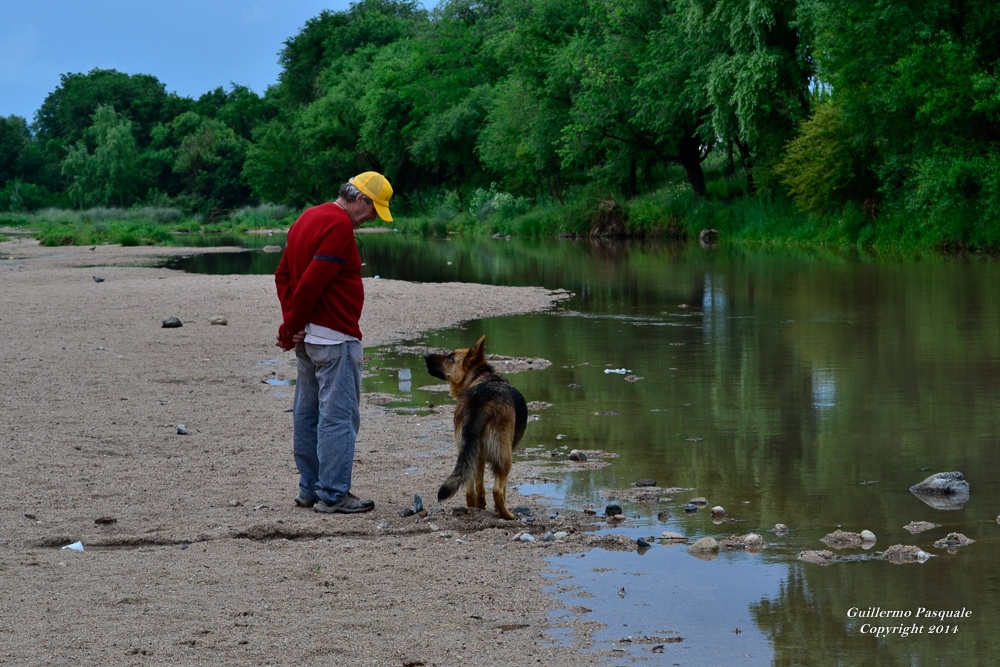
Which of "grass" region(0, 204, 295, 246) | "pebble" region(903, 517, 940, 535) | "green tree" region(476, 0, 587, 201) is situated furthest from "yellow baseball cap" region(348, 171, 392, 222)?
"grass" region(0, 204, 295, 246)

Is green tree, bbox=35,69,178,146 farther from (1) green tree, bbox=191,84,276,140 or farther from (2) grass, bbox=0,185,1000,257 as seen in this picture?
(2) grass, bbox=0,185,1000,257

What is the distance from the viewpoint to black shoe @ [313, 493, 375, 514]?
286 inches

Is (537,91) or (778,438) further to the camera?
(537,91)

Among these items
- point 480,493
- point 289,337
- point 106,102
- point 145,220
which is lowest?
point 480,493

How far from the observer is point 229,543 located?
21.5 ft

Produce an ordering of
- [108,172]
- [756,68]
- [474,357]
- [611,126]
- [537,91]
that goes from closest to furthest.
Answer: [474,357], [756,68], [611,126], [537,91], [108,172]

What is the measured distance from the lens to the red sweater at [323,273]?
7141 mm

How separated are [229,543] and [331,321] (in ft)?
4.98

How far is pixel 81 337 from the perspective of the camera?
1573 centimetres

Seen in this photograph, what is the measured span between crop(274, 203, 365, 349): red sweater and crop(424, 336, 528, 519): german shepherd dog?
2.73ft

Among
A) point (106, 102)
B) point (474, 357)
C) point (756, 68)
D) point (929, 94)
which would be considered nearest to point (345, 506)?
point (474, 357)

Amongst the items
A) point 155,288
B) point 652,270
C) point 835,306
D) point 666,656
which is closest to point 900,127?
point 652,270

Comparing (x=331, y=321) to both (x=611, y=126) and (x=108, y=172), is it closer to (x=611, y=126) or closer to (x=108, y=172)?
(x=611, y=126)

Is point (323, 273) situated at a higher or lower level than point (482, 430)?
higher
